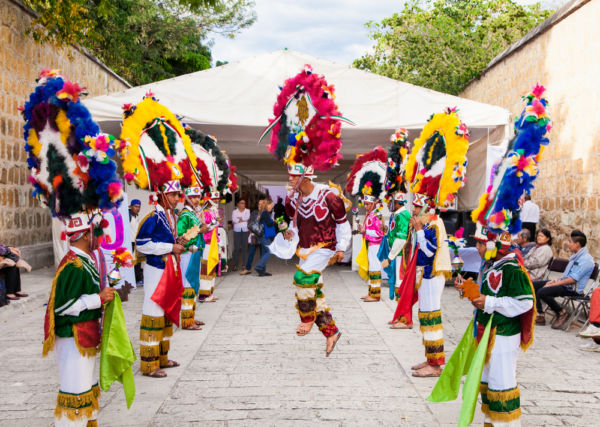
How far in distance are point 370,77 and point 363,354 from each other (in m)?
6.58

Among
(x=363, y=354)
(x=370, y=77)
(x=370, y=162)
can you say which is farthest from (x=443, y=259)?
(x=370, y=77)

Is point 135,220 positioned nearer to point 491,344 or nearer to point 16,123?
point 16,123

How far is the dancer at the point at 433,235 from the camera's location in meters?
5.12

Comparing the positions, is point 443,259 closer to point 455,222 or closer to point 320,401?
point 320,401

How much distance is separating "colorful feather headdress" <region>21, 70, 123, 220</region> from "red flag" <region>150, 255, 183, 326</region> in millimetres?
1758

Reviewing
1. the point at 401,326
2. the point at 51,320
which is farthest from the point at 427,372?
the point at 51,320

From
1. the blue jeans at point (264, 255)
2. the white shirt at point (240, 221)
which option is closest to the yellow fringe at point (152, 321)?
the blue jeans at point (264, 255)

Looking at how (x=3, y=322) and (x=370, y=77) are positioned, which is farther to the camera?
(x=370, y=77)

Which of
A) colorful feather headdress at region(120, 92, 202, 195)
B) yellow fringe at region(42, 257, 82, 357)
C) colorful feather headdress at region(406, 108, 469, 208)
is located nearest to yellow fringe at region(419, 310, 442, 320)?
colorful feather headdress at region(406, 108, 469, 208)

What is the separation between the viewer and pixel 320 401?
4477mm

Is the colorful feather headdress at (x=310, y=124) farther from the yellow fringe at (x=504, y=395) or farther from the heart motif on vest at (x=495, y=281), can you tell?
the yellow fringe at (x=504, y=395)

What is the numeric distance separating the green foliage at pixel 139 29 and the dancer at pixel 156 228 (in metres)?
6.03

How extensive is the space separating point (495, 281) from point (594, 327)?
399cm

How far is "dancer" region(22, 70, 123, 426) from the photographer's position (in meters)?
3.33
